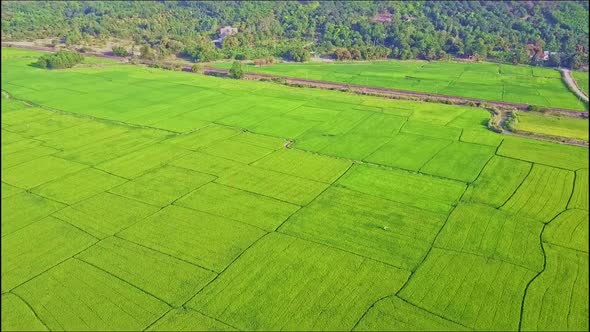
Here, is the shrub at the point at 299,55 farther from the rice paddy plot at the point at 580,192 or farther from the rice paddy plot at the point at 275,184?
the rice paddy plot at the point at 580,192

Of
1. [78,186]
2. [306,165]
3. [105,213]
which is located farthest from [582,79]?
[78,186]

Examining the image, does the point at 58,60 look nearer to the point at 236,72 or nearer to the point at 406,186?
the point at 236,72

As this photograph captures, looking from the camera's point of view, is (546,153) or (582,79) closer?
(546,153)

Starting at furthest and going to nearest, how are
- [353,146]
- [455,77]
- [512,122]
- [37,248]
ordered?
1. [455,77]
2. [512,122]
3. [353,146]
4. [37,248]

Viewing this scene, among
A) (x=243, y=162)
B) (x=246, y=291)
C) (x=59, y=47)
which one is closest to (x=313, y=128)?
(x=243, y=162)

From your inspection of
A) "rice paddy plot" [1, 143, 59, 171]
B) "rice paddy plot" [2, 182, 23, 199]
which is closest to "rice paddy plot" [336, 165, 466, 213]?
"rice paddy plot" [2, 182, 23, 199]

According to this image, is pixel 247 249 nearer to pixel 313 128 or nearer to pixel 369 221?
pixel 369 221
